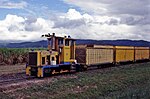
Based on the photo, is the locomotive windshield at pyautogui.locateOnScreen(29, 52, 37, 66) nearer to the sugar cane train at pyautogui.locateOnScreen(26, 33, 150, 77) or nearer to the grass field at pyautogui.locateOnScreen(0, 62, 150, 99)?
the sugar cane train at pyautogui.locateOnScreen(26, 33, 150, 77)

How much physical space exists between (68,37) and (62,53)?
1657 millimetres

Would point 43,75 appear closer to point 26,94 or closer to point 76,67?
point 76,67

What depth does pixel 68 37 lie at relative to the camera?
89.9 ft

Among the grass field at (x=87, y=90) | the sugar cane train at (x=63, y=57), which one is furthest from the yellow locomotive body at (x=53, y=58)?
the grass field at (x=87, y=90)

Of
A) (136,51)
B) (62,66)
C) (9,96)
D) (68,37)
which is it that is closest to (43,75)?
(62,66)

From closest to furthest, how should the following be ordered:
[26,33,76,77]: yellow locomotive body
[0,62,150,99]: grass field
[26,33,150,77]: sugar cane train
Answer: [0,62,150,99]: grass field
[26,33,76,77]: yellow locomotive body
[26,33,150,77]: sugar cane train

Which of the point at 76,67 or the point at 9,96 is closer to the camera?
the point at 9,96

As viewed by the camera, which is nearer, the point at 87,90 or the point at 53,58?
the point at 87,90

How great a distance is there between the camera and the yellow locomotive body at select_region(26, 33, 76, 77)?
24.5 metres

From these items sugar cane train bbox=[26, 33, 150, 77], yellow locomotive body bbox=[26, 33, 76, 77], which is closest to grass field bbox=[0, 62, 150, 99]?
yellow locomotive body bbox=[26, 33, 76, 77]

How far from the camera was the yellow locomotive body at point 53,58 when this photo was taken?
80.4ft

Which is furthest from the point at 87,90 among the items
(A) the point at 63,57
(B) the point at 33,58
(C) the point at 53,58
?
(A) the point at 63,57

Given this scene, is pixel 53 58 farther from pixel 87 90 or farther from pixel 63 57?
pixel 87 90

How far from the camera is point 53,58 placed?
85.3ft
